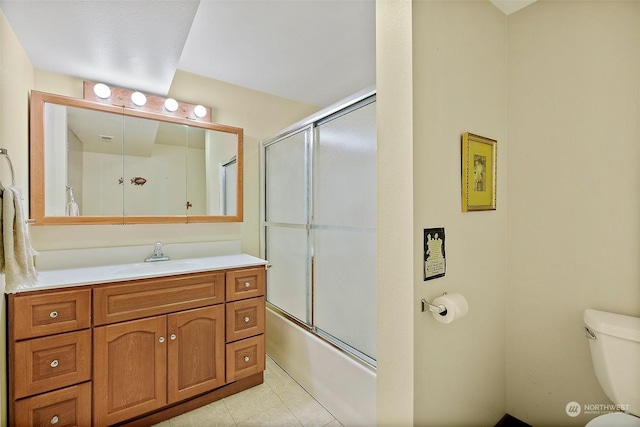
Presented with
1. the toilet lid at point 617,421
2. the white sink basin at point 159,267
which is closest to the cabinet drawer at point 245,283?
the white sink basin at point 159,267

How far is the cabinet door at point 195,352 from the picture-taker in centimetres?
173

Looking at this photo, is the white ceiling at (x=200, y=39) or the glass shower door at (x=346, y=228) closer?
the white ceiling at (x=200, y=39)

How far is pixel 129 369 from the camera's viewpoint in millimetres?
1608

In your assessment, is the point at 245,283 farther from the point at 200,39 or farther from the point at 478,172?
the point at 200,39

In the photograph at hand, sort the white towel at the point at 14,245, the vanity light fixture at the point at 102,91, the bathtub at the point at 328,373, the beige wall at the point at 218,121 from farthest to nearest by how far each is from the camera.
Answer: the vanity light fixture at the point at 102,91
the beige wall at the point at 218,121
the bathtub at the point at 328,373
the white towel at the point at 14,245

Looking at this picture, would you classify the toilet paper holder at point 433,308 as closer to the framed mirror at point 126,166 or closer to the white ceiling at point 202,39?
the white ceiling at point 202,39

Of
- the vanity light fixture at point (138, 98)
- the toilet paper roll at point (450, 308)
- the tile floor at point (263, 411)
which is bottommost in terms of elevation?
the tile floor at point (263, 411)

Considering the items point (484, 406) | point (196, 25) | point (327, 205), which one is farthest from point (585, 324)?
point (196, 25)

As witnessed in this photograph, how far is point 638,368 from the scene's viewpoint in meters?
1.05

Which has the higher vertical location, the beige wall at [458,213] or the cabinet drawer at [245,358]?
the beige wall at [458,213]

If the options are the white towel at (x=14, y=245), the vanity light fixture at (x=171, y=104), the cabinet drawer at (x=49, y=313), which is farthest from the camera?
the vanity light fixture at (x=171, y=104)

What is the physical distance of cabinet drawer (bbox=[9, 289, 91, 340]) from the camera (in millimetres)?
1353

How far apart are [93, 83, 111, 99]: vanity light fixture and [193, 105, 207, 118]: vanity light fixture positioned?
0.57 metres

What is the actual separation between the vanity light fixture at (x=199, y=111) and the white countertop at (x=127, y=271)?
117 cm
